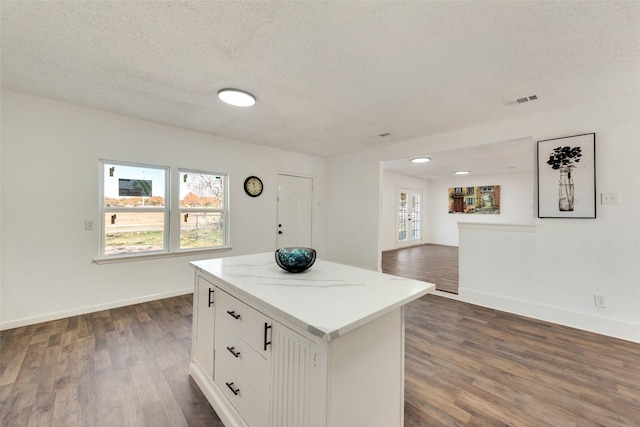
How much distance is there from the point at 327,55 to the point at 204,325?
2.16 meters

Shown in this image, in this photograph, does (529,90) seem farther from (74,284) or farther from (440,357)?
(74,284)

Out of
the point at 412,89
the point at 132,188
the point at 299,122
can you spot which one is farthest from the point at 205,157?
the point at 412,89

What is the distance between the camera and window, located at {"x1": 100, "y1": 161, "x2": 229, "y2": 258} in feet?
10.7

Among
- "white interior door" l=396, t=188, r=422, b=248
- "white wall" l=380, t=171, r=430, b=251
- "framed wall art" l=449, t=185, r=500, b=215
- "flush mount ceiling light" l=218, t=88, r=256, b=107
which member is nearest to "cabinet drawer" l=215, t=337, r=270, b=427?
"flush mount ceiling light" l=218, t=88, r=256, b=107

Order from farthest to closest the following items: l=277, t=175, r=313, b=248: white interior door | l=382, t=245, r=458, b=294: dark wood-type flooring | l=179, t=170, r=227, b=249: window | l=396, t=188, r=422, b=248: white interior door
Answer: l=396, t=188, r=422, b=248: white interior door → l=277, t=175, r=313, b=248: white interior door → l=382, t=245, r=458, b=294: dark wood-type flooring → l=179, t=170, r=227, b=249: window

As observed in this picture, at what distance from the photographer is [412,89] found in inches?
96.1

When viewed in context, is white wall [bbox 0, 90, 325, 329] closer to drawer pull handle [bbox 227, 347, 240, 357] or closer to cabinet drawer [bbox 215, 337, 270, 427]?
cabinet drawer [bbox 215, 337, 270, 427]

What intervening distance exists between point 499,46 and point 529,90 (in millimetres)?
960

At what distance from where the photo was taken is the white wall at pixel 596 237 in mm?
2521

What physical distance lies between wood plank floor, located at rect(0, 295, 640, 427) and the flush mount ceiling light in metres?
2.40

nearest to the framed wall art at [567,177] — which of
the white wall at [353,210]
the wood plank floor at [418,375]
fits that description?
the wood plank floor at [418,375]

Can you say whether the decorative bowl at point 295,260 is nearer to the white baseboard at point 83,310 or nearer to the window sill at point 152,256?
the window sill at point 152,256

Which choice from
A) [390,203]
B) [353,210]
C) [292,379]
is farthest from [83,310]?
[390,203]

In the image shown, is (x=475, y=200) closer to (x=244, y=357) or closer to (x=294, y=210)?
(x=294, y=210)
